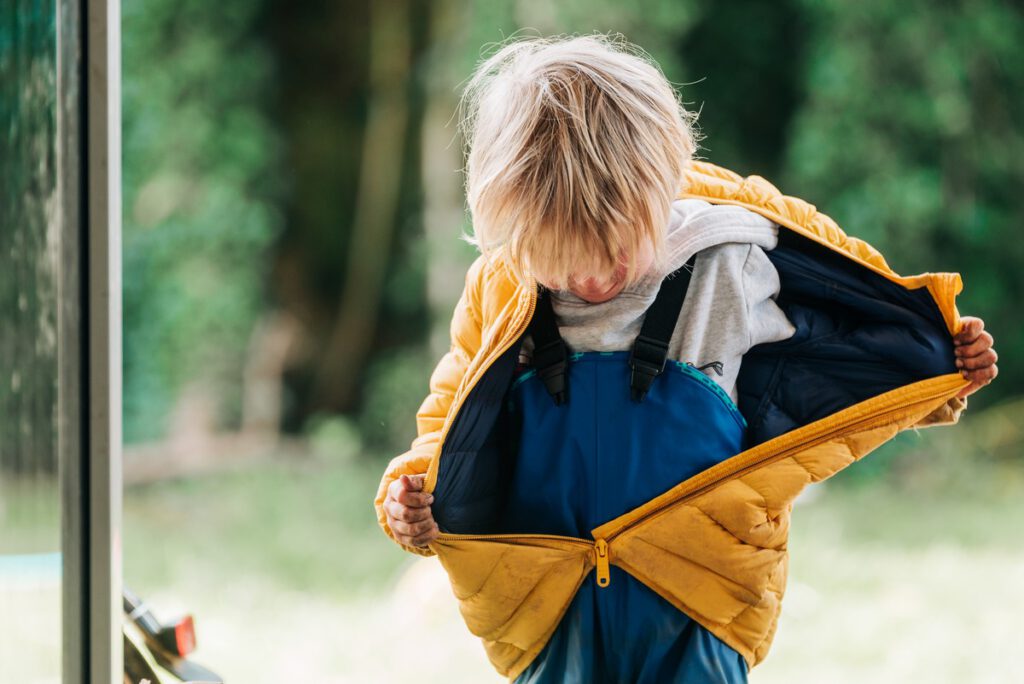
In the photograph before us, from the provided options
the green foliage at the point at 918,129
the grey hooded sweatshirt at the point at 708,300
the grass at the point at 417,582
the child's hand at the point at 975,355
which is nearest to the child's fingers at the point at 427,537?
the grey hooded sweatshirt at the point at 708,300

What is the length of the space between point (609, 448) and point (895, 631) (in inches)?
80.7

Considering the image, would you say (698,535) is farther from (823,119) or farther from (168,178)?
(168,178)

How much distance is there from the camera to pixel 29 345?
1029 millimetres

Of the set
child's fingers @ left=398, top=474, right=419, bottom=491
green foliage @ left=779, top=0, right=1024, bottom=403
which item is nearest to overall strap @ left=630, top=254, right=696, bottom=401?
child's fingers @ left=398, top=474, right=419, bottom=491

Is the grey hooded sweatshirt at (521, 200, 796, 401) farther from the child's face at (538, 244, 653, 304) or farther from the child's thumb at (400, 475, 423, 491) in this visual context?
the child's thumb at (400, 475, 423, 491)

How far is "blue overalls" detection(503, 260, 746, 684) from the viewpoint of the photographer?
105cm

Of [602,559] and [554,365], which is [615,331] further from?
[602,559]

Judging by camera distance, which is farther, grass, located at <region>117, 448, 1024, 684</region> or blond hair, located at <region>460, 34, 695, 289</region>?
grass, located at <region>117, 448, 1024, 684</region>

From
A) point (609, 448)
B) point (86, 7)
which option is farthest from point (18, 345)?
point (609, 448)

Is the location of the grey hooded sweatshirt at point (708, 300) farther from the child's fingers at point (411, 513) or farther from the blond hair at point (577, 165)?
the child's fingers at point (411, 513)

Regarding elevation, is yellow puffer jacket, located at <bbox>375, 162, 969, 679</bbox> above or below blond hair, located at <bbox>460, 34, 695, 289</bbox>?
below

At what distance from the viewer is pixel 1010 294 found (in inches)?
159

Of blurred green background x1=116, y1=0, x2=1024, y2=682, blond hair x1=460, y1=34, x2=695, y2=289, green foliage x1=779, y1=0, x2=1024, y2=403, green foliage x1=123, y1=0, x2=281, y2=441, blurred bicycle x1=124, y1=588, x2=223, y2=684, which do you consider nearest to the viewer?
blond hair x1=460, y1=34, x2=695, y2=289

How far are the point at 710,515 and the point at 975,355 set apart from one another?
306mm
